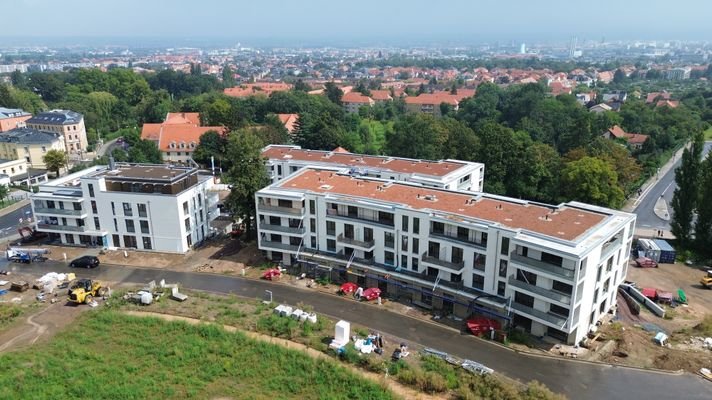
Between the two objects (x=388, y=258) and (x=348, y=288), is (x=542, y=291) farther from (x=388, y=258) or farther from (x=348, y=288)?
(x=348, y=288)

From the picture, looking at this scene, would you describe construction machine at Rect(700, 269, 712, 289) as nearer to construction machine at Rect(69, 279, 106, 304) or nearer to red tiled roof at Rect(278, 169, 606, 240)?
red tiled roof at Rect(278, 169, 606, 240)

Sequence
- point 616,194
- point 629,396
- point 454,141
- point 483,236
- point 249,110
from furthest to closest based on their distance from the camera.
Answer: point 249,110
point 454,141
point 616,194
point 483,236
point 629,396

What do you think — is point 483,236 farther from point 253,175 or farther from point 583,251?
point 253,175

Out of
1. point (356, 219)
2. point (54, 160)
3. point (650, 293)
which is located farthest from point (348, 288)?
point (54, 160)

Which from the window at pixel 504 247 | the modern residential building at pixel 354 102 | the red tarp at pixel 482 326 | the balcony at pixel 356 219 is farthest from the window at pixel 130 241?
the modern residential building at pixel 354 102

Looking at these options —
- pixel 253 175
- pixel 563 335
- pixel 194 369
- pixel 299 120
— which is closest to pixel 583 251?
pixel 563 335

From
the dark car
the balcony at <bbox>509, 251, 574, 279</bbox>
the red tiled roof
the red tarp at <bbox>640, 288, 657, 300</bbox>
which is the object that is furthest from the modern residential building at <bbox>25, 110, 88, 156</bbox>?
the red tarp at <bbox>640, 288, 657, 300</bbox>
